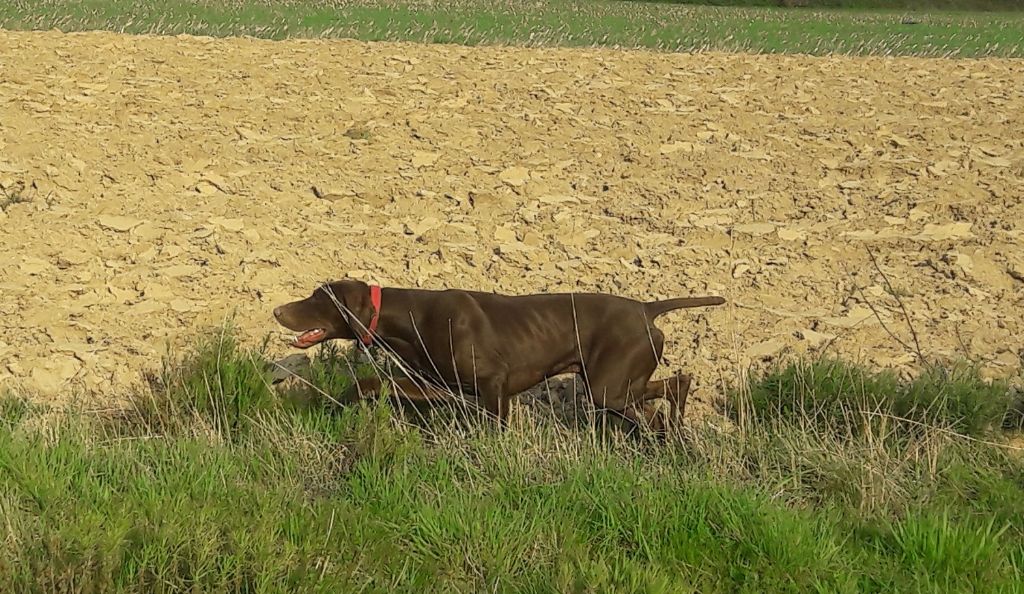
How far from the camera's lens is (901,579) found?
12.4ft

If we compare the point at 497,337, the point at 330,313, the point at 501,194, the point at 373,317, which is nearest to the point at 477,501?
the point at 497,337

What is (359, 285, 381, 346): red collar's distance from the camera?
213 inches

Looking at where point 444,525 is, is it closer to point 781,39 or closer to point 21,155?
point 21,155

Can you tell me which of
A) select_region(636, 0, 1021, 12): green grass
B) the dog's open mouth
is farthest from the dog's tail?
select_region(636, 0, 1021, 12): green grass

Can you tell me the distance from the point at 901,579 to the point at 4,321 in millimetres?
5183

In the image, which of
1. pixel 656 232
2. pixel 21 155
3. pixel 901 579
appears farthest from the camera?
pixel 21 155

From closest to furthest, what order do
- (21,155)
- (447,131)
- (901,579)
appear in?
(901,579), (21,155), (447,131)

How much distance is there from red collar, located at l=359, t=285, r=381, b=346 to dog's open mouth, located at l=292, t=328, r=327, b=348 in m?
0.20

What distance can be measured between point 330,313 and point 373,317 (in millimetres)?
224

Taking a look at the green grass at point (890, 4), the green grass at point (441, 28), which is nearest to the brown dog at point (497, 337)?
the green grass at point (441, 28)

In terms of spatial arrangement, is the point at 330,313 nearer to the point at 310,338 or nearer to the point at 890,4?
the point at 310,338

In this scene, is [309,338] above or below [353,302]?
below

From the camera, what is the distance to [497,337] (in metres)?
5.36

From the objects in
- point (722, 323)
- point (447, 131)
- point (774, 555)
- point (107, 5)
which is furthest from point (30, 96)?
point (107, 5)
